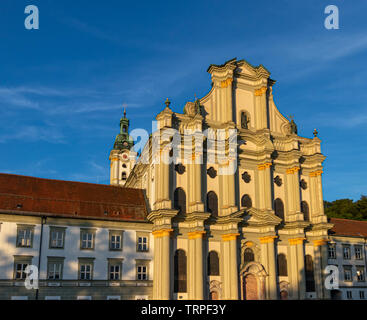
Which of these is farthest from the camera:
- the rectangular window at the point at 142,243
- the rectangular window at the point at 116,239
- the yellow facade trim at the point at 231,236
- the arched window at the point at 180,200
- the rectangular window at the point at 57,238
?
the arched window at the point at 180,200

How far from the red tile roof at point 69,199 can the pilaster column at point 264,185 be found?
12.4m

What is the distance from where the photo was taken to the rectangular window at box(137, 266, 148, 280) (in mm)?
37250

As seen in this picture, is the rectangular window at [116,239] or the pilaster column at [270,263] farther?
the pilaster column at [270,263]

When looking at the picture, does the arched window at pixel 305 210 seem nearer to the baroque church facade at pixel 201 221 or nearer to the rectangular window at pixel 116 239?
the baroque church facade at pixel 201 221

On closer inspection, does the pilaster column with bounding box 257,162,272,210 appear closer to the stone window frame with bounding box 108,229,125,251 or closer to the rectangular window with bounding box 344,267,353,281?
the rectangular window with bounding box 344,267,353,281

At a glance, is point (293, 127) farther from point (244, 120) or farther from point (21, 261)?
point (21, 261)

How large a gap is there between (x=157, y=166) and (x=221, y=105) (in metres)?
10.7

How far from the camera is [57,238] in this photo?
35.4m

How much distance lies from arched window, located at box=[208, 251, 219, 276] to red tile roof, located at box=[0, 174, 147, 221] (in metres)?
7.56

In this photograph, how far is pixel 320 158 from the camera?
154ft

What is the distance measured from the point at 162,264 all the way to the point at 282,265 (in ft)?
45.0

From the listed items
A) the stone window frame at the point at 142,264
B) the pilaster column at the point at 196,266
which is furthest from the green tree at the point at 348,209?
the stone window frame at the point at 142,264

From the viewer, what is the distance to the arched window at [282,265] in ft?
138
